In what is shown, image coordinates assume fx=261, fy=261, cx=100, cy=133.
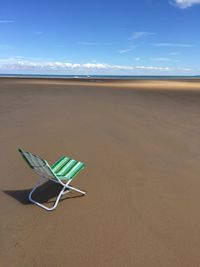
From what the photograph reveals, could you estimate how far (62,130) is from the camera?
26.6 ft

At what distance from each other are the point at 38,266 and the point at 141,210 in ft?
5.18

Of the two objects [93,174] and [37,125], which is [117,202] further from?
[37,125]

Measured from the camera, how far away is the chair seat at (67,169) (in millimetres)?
3911

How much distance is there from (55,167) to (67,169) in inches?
8.4

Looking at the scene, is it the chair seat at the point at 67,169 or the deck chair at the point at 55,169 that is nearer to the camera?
the deck chair at the point at 55,169

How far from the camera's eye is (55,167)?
4.17 m

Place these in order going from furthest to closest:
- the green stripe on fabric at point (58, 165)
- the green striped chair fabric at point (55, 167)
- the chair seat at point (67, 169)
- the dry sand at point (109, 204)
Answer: the green stripe on fabric at point (58, 165), the chair seat at point (67, 169), the green striped chair fabric at point (55, 167), the dry sand at point (109, 204)

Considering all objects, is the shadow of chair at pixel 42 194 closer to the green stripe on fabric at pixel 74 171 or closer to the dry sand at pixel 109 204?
the dry sand at pixel 109 204

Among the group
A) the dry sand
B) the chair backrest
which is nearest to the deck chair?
the chair backrest

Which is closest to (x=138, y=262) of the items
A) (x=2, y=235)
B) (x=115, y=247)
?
(x=115, y=247)

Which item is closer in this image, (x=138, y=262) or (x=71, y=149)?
(x=138, y=262)

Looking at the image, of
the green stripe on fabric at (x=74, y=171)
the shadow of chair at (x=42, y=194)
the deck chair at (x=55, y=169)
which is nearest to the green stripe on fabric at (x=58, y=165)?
the deck chair at (x=55, y=169)

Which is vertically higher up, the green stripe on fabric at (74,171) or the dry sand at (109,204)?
the green stripe on fabric at (74,171)

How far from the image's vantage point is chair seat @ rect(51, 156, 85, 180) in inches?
154
